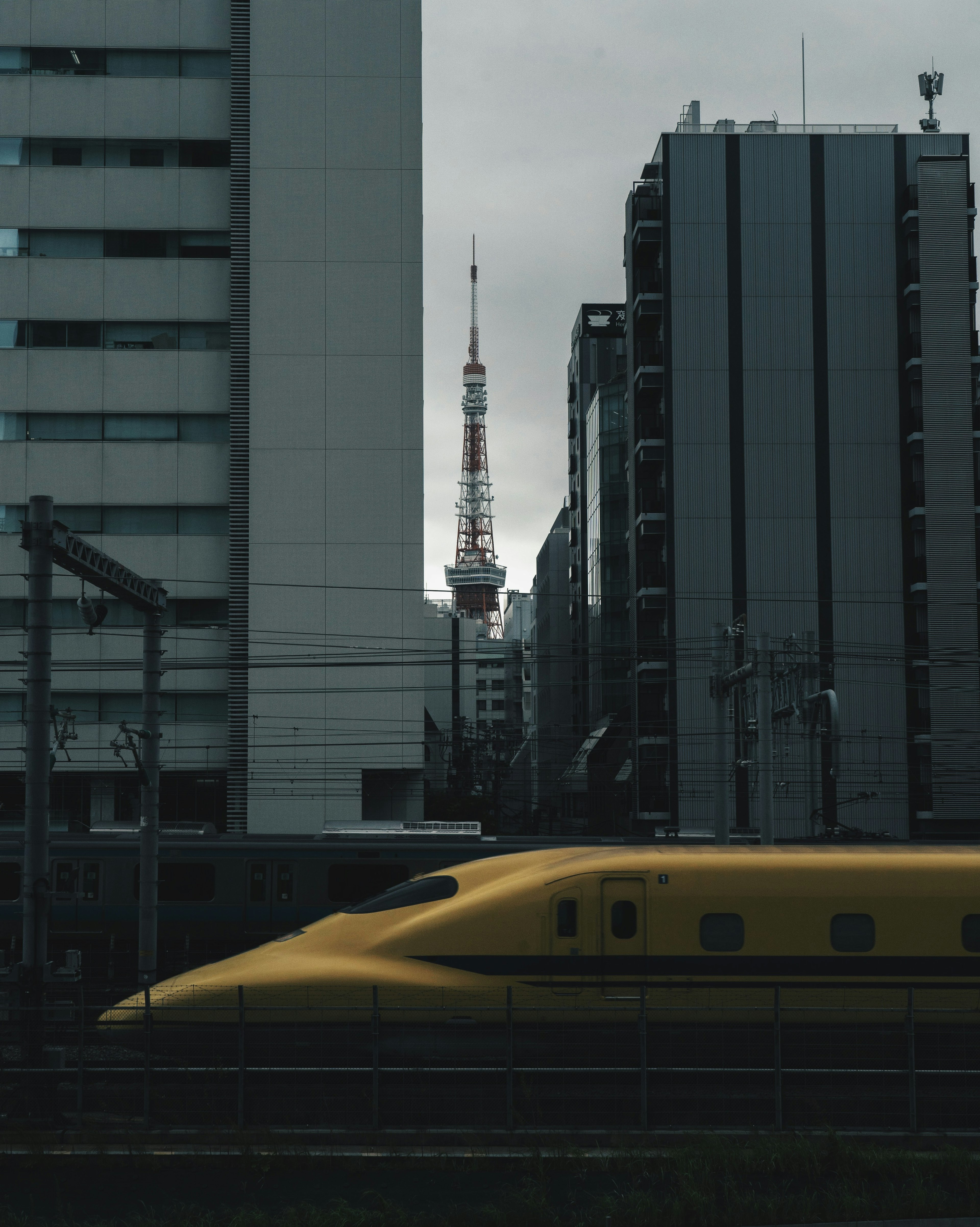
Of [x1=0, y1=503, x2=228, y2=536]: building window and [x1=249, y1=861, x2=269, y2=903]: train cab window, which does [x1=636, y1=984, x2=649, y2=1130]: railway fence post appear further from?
[x1=0, y1=503, x2=228, y2=536]: building window

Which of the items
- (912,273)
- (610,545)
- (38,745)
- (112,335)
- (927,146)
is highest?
(927,146)

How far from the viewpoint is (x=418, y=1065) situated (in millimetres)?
12008

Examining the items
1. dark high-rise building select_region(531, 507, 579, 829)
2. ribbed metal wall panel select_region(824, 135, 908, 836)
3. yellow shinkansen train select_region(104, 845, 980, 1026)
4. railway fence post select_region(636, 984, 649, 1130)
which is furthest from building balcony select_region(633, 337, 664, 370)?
railway fence post select_region(636, 984, 649, 1130)

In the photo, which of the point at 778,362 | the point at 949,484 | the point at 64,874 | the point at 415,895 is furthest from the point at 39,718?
the point at 949,484

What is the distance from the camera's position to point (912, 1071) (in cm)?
1155

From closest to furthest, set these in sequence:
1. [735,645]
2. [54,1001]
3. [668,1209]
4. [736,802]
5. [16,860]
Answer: [668,1209] < [54,1001] < [16,860] < [735,645] < [736,802]

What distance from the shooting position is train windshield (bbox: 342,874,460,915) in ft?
48.9

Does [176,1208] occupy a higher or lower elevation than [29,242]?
lower

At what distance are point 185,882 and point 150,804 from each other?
7.89m

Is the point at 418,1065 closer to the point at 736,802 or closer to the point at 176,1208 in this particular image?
the point at 176,1208

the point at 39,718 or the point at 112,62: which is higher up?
the point at 112,62

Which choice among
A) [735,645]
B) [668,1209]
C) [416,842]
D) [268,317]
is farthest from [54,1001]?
[268,317]

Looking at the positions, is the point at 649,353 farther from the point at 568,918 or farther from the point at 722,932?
the point at 568,918

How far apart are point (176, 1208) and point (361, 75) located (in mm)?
47744
